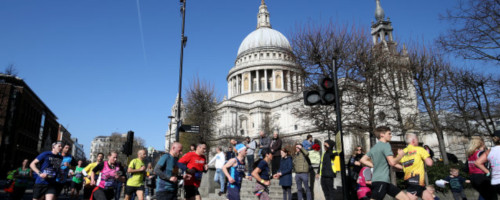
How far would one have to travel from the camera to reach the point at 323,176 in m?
8.28

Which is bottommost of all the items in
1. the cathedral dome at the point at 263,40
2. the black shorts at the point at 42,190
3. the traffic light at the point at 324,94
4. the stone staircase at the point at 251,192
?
the stone staircase at the point at 251,192

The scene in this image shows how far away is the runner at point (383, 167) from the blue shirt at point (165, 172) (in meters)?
3.68

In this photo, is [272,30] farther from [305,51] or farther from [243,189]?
[243,189]

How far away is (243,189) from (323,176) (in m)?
4.73

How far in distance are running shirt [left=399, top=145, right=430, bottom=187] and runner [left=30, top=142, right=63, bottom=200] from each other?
741 cm

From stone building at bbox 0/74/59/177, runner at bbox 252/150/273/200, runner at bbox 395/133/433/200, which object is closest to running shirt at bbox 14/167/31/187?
runner at bbox 252/150/273/200

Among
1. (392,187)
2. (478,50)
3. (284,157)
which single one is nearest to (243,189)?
(284,157)

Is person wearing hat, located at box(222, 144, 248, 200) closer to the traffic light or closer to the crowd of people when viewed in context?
the crowd of people

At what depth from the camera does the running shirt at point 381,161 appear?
5.05 metres

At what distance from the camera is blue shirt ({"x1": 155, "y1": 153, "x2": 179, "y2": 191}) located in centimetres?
553

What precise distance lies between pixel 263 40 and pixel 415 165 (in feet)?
233

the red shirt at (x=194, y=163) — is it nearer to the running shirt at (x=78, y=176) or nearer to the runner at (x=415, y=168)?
the runner at (x=415, y=168)

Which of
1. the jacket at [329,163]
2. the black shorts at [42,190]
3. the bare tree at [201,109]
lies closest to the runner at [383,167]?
the jacket at [329,163]

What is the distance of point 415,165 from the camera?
5.53 metres
